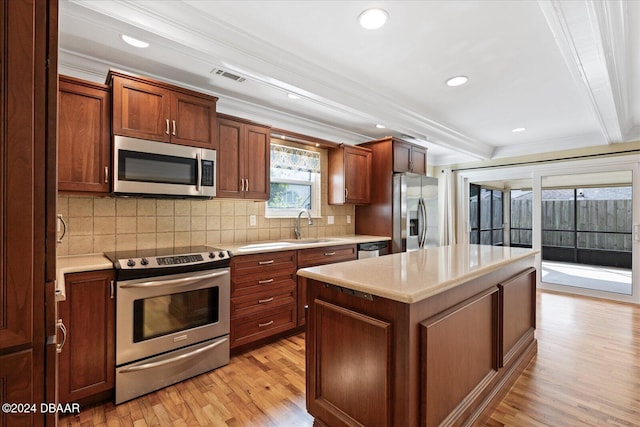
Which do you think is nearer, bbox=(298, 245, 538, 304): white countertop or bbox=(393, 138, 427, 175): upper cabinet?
bbox=(298, 245, 538, 304): white countertop

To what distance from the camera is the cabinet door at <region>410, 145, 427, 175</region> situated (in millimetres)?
4609

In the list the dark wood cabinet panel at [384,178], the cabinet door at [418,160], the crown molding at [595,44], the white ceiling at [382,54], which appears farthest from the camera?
the cabinet door at [418,160]

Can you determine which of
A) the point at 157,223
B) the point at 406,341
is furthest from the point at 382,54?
the point at 157,223

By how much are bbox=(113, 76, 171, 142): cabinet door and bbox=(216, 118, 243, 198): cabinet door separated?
0.54 m

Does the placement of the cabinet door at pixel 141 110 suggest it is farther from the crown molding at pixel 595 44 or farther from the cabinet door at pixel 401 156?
the cabinet door at pixel 401 156

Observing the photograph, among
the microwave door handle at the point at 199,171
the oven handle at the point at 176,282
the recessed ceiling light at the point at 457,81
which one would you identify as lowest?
the oven handle at the point at 176,282

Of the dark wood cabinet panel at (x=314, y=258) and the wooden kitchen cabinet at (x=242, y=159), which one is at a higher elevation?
the wooden kitchen cabinet at (x=242, y=159)

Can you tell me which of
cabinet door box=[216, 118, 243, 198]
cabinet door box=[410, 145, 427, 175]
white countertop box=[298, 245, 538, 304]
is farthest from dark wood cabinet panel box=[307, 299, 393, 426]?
cabinet door box=[410, 145, 427, 175]

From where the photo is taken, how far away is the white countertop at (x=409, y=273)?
4.41ft

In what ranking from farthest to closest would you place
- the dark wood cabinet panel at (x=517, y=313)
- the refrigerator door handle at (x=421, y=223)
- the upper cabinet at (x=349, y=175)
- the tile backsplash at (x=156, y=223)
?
1. the refrigerator door handle at (x=421, y=223)
2. the upper cabinet at (x=349, y=175)
3. the tile backsplash at (x=156, y=223)
4. the dark wood cabinet panel at (x=517, y=313)

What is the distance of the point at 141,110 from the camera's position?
2344 mm

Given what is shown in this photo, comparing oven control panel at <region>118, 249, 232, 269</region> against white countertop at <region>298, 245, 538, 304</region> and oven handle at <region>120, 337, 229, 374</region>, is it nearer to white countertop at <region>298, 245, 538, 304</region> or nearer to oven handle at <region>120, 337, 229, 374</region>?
oven handle at <region>120, 337, 229, 374</region>

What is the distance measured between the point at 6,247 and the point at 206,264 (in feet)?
5.41

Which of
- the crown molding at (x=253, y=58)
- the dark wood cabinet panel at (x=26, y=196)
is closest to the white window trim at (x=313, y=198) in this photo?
the crown molding at (x=253, y=58)
